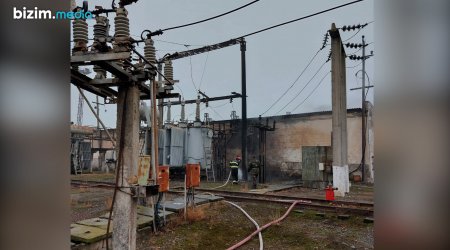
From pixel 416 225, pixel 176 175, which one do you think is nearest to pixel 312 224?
pixel 416 225

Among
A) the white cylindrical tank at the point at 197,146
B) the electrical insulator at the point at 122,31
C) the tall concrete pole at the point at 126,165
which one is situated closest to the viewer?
the electrical insulator at the point at 122,31

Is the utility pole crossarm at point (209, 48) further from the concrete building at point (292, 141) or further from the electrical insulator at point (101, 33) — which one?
the electrical insulator at point (101, 33)

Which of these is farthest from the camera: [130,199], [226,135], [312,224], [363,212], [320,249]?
[226,135]

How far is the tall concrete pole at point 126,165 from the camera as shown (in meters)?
5.35

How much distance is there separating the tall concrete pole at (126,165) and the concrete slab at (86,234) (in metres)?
0.80

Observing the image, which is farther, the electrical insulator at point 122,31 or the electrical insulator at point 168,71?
the electrical insulator at point 168,71

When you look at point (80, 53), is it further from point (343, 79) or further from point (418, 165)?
point (343, 79)

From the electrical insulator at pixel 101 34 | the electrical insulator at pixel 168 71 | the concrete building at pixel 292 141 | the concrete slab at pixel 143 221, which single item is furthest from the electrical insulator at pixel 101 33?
the concrete building at pixel 292 141

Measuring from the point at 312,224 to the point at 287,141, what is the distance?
16662 millimetres

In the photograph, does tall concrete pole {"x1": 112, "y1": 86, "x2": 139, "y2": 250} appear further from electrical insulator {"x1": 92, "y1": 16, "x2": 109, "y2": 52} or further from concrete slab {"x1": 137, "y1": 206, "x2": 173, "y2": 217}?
concrete slab {"x1": 137, "y1": 206, "x2": 173, "y2": 217}

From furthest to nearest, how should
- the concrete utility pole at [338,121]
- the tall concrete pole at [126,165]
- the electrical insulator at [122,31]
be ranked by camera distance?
the concrete utility pole at [338,121] → the tall concrete pole at [126,165] → the electrical insulator at [122,31]

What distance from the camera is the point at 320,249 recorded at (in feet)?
21.5

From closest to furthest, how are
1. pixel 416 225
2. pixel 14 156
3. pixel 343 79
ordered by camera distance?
1. pixel 416 225
2. pixel 14 156
3. pixel 343 79

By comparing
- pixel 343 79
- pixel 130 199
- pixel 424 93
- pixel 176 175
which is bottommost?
pixel 176 175
